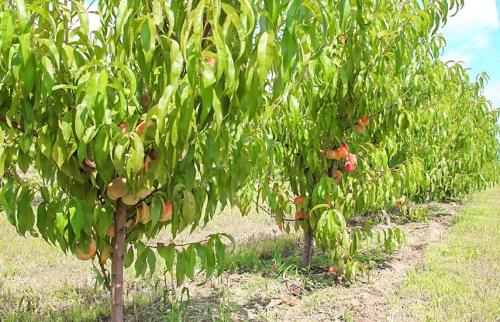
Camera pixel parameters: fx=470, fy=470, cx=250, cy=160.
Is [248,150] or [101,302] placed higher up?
[248,150]

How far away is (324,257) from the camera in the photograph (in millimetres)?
5109

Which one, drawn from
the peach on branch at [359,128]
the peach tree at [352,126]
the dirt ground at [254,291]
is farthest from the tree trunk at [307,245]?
the peach on branch at [359,128]

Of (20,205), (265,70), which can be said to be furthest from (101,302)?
(265,70)

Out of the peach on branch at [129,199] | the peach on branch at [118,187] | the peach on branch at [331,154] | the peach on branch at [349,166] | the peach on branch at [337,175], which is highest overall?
the peach on branch at [331,154]

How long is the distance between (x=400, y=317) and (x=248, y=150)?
2.23 metres

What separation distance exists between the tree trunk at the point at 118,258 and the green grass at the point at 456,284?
7.80 feet

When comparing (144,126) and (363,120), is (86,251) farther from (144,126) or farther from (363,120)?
(363,120)

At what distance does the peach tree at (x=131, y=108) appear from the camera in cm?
134

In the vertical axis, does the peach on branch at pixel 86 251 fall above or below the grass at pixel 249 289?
above

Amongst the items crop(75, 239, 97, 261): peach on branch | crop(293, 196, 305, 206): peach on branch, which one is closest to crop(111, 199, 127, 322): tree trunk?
crop(75, 239, 97, 261): peach on branch

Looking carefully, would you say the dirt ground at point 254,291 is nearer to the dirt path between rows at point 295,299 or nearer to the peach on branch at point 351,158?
the dirt path between rows at point 295,299

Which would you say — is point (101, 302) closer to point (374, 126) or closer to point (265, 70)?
point (374, 126)

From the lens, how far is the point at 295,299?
392 cm

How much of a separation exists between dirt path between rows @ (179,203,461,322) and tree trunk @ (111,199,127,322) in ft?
4.25
